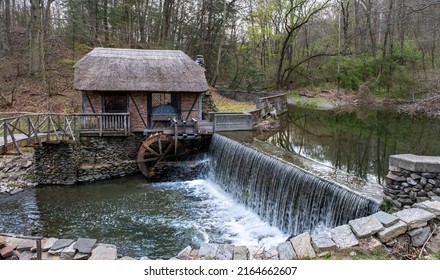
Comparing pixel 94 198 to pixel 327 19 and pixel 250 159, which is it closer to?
pixel 250 159

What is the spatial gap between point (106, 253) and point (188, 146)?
1019 centimetres

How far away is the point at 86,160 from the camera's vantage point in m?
14.9

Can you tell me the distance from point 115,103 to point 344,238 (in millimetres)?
13303

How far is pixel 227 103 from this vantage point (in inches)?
1051

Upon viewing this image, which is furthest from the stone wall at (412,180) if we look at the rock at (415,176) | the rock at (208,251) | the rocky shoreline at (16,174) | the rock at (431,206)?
the rocky shoreline at (16,174)

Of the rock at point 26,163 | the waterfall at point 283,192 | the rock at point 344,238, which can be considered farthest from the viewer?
the rock at point 26,163

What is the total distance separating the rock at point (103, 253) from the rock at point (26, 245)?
1304 mm

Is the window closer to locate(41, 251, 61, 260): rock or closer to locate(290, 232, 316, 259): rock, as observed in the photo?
locate(41, 251, 61, 260): rock

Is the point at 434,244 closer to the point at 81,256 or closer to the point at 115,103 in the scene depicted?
the point at 81,256

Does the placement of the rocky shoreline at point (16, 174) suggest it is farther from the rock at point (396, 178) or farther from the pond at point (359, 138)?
the rock at point (396, 178)

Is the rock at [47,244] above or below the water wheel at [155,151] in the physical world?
below

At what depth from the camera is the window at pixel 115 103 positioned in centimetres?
1623

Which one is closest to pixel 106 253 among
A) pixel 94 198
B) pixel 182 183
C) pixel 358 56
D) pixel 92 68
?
pixel 94 198

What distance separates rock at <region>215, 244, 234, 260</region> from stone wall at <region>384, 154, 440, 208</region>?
3.63 m
